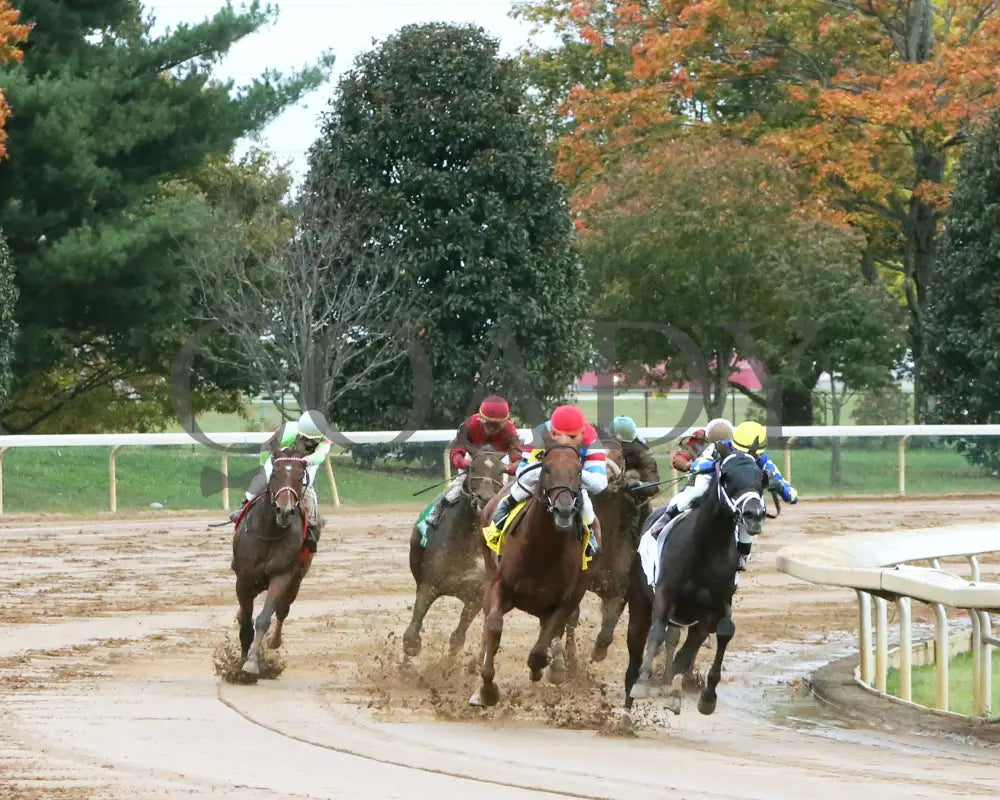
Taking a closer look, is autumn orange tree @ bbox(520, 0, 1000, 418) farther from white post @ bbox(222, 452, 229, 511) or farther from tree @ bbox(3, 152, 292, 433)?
white post @ bbox(222, 452, 229, 511)

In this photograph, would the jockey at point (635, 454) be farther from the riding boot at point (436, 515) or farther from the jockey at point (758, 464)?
the jockey at point (758, 464)

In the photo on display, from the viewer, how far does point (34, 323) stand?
26.3 m

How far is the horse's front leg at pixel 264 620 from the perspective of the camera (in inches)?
407

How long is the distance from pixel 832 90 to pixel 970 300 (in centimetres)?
595

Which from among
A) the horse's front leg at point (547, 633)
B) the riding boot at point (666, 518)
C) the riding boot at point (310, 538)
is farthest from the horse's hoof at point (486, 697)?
the riding boot at point (310, 538)

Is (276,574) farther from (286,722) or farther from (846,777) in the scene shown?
(846,777)

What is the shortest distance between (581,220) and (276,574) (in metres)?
19.6

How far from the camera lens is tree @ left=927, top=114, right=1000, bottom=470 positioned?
2523 cm

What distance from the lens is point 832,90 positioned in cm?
3020

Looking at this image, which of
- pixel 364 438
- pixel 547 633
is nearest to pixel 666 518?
pixel 547 633

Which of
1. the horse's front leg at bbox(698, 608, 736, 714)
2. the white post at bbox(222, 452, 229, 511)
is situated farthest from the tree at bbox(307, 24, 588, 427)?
the horse's front leg at bbox(698, 608, 736, 714)

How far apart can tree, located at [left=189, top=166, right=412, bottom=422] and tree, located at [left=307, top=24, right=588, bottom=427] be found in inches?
10.7

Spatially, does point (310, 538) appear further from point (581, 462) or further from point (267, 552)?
point (581, 462)

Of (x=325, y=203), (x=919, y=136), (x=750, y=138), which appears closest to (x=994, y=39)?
(x=919, y=136)
